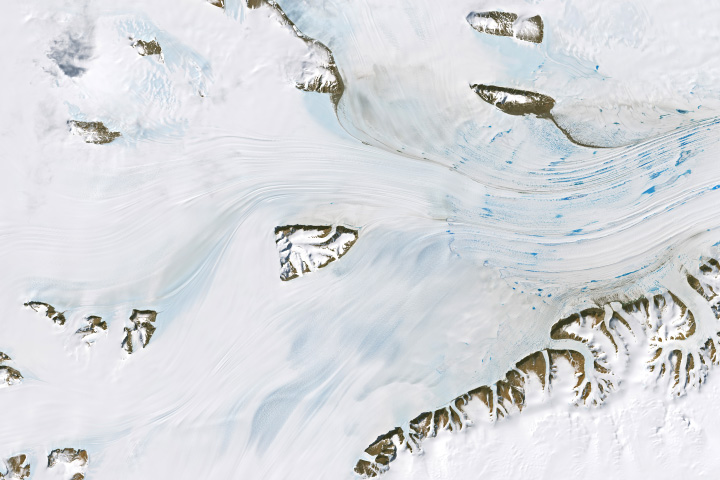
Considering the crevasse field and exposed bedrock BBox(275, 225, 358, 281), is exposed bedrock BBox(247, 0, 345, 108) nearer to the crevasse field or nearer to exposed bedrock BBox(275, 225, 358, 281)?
the crevasse field

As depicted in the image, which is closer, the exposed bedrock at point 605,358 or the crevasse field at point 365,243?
the crevasse field at point 365,243

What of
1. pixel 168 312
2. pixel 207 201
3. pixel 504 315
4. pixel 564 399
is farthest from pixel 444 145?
pixel 168 312

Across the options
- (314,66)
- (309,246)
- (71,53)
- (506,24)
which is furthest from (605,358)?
(71,53)

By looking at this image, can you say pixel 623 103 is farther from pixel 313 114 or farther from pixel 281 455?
pixel 281 455

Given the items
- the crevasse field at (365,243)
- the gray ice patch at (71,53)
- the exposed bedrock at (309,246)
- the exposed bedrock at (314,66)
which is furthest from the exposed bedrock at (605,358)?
the gray ice patch at (71,53)

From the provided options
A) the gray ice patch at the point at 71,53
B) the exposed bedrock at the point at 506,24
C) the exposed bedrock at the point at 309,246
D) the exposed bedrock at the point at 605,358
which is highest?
the gray ice patch at the point at 71,53

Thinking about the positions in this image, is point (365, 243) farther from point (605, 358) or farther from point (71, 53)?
point (71, 53)

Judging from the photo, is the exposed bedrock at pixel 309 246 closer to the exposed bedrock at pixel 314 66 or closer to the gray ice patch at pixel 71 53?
the exposed bedrock at pixel 314 66

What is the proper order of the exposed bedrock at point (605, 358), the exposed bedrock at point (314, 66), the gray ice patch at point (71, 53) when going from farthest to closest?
the exposed bedrock at point (605, 358)
the exposed bedrock at point (314, 66)
the gray ice patch at point (71, 53)

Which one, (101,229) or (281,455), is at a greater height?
(101,229)
